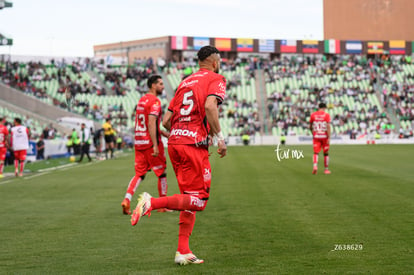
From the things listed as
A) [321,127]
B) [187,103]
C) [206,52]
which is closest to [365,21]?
[321,127]

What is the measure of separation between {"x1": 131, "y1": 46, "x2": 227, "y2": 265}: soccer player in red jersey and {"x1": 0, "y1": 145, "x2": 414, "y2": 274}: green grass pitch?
1.86 feet

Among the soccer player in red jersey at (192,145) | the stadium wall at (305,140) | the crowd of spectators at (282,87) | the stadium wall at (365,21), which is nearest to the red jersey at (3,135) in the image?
the soccer player in red jersey at (192,145)

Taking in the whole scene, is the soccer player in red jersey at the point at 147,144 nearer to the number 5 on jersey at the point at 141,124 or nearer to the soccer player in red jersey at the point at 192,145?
the number 5 on jersey at the point at 141,124

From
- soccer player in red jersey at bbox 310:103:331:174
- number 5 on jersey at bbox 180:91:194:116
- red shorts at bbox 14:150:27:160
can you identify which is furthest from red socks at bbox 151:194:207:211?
red shorts at bbox 14:150:27:160

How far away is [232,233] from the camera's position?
802 cm

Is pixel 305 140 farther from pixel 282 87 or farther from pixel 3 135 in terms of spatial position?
pixel 3 135

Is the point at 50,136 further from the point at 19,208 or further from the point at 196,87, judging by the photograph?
the point at 196,87

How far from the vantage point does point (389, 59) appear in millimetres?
78688

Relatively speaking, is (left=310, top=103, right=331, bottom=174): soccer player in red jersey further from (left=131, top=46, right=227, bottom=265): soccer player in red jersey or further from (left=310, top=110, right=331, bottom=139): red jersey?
(left=131, top=46, right=227, bottom=265): soccer player in red jersey

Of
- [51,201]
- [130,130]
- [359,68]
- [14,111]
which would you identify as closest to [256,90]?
[359,68]

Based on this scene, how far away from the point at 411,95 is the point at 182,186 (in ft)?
214

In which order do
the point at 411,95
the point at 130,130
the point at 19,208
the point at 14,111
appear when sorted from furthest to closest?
the point at 411,95 → the point at 130,130 → the point at 14,111 → the point at 19,208

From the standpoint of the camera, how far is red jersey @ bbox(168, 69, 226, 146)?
6254 millimetres

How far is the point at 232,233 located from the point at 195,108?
239 cm
